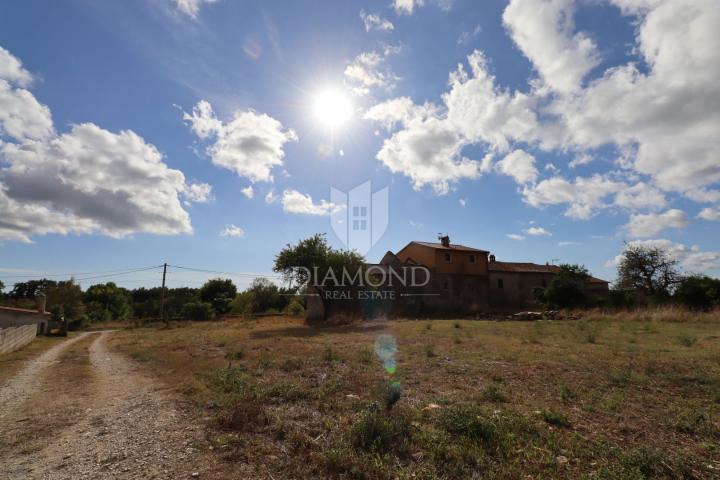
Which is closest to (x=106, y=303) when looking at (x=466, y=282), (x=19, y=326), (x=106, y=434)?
(x=19, y=326)

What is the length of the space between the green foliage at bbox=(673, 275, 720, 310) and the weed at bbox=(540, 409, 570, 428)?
27.9m

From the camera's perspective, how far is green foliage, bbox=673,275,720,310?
951 inches

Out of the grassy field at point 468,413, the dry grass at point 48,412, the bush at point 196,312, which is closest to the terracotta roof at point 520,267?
the grassy field at point 468,413

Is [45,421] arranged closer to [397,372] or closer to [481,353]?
[397,372]

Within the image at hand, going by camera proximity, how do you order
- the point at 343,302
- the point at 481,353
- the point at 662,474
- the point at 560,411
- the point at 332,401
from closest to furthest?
the point at 662,474 < the point at 560,411 < the point at 332,401 < the point at 481,353 < the point at 343,302

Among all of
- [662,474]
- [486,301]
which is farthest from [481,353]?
[486,301]

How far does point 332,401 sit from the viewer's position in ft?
19.9

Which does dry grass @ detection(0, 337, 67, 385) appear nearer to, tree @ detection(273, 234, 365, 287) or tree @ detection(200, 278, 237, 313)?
tree @ detection(273, 234, 365, 287)

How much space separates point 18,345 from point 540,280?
42.4m

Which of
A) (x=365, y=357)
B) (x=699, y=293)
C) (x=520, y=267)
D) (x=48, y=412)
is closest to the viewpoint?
(x=48, y=412)

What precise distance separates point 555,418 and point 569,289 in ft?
95.8

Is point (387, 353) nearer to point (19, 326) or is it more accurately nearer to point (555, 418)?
point (555, 418)

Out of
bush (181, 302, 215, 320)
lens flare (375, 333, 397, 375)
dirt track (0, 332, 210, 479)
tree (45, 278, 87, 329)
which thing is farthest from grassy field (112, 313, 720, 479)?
tree (45, 278, 87, 329)

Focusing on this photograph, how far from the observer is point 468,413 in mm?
4848
